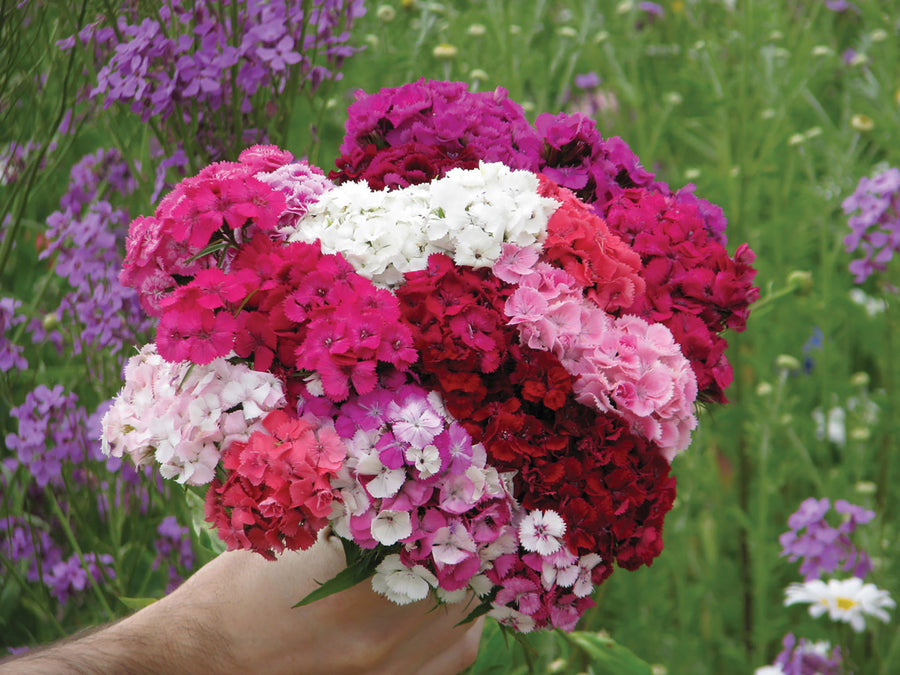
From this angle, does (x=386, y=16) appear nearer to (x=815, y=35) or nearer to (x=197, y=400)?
(x=197, y=400)

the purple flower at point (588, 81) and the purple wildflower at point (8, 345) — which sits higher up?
the purple wildflower at point (8, 345)

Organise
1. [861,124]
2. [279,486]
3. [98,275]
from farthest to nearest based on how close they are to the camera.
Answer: [861,124] < [98,275] < [279,486]

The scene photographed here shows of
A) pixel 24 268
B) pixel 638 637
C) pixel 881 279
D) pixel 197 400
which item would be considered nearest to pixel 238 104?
pixel 197 400

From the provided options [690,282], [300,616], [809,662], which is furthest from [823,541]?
[300,616]

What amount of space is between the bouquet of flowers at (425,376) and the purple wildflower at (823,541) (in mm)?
868

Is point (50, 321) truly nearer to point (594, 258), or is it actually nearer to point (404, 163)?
point (404, 163)

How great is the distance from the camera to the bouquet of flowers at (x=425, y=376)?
764 mm

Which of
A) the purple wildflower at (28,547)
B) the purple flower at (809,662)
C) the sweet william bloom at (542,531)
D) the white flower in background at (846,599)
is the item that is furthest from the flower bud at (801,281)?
the purple wildflower at (28,547)

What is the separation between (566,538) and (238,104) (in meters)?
0.71

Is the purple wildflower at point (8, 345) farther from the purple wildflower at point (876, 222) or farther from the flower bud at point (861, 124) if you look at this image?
the flower bud at point (861, 124)

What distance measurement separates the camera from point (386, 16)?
5.63 ft

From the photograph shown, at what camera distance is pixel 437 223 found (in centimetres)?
85

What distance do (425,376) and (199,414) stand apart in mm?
196

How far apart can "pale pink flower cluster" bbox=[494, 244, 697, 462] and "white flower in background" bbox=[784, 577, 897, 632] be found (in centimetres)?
92
